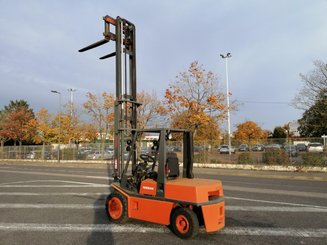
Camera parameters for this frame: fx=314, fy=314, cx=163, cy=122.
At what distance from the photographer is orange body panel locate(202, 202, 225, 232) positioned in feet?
19.6

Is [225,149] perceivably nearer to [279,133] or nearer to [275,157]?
[275,157]

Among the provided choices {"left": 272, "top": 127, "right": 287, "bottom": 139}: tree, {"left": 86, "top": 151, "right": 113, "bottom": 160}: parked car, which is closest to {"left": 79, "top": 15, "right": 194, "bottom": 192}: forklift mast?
{"left": 86, "top": 151, "right": 113, "bottom": 160}: parked car

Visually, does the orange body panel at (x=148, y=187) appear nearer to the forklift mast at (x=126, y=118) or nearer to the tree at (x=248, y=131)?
the forklift mast at (x=126, y=118)

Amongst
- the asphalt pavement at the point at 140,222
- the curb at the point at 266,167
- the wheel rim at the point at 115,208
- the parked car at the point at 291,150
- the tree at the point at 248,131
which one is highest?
the tree at the point at 248,131

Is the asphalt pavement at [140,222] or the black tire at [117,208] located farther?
the black tire at [117,208]

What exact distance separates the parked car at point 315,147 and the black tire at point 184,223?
1849cm

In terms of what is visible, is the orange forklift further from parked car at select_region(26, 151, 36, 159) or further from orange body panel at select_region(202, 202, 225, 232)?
parked car at select_region(26, 151, 36, 159)

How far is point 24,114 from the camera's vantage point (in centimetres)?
5662

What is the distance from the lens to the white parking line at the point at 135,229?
6449mm

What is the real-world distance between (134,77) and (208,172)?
15447mm

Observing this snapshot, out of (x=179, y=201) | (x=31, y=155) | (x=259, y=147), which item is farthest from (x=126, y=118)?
(x=31, y=155)

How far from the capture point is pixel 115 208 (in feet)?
24.1

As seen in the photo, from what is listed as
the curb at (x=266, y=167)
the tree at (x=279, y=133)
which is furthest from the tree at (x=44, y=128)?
the tree at (x=279, y=133)

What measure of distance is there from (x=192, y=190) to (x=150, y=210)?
115 centimetres
